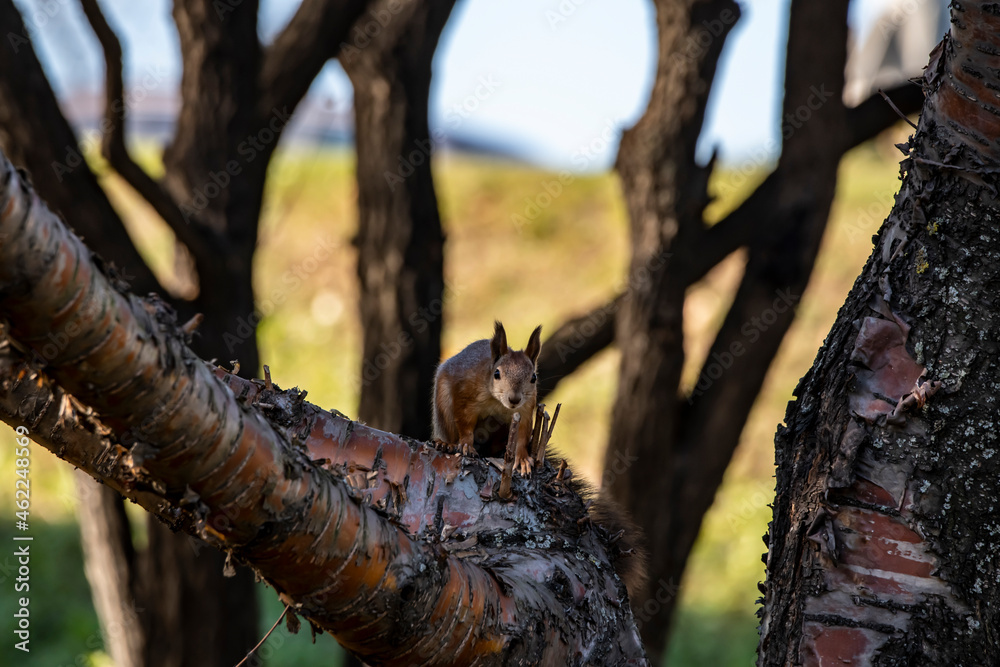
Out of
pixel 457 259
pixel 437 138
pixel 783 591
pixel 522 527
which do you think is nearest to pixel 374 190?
pixel 437 138

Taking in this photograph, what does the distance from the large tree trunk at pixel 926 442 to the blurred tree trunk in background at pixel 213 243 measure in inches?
123

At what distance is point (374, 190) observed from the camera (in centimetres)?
476

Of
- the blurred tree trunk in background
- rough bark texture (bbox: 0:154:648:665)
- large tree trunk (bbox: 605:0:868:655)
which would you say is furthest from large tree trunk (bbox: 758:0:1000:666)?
the blurred tree trunk in background

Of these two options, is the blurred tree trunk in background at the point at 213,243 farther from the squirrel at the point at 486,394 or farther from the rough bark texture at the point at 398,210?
the squirrel at the point at 486,394

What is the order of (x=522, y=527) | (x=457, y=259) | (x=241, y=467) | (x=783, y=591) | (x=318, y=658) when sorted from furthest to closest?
(x=457, y=259), (x=318, y=658), (x=522, y=527), (x=783, y=591), (x=241, y=467)

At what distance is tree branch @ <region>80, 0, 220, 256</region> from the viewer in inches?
150

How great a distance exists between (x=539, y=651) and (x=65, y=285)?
1.10 m

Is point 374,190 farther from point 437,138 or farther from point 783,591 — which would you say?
point 783,591

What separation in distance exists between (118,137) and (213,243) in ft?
2.16

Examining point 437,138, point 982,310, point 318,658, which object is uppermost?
point 437,138

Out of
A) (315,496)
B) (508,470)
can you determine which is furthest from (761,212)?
(315,496)
